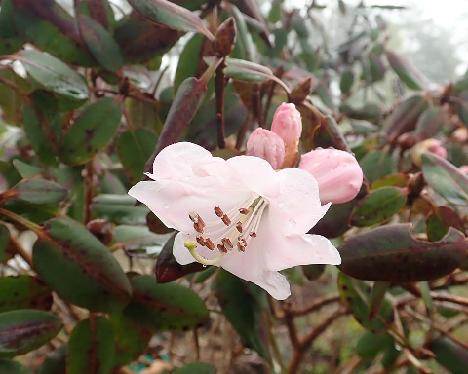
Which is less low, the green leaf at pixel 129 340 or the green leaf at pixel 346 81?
the green leaf at pixel 129 340

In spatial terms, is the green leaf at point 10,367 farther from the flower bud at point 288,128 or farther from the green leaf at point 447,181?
the green leaf at point 447,181

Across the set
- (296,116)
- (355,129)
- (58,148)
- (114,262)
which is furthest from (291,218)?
(355,129)

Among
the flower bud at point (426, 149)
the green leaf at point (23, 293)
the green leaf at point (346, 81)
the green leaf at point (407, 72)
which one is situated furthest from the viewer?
the green leaf at point (346, 81)

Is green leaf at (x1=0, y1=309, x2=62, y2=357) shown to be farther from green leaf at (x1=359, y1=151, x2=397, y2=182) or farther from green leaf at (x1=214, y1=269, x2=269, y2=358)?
green leaf at (x1=359, y1=151, x2=397, y2=182)

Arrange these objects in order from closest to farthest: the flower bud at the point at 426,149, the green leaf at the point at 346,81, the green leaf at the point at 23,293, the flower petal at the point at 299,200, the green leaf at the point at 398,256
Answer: the flower petal at the point at 299,200, the green leaf at the point at 398,256, the green leaf at the point at 23,293, the flower bud at the point at 426,149, the green leaf at the point at 346,81

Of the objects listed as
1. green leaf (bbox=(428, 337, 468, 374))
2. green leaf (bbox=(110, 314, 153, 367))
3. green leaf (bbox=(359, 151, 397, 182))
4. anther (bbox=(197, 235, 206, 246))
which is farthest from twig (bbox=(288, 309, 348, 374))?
anther (bbox=(197, 235, 206, 246))

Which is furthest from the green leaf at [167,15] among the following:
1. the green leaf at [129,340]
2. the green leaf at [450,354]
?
the green leaf at [450,354]
